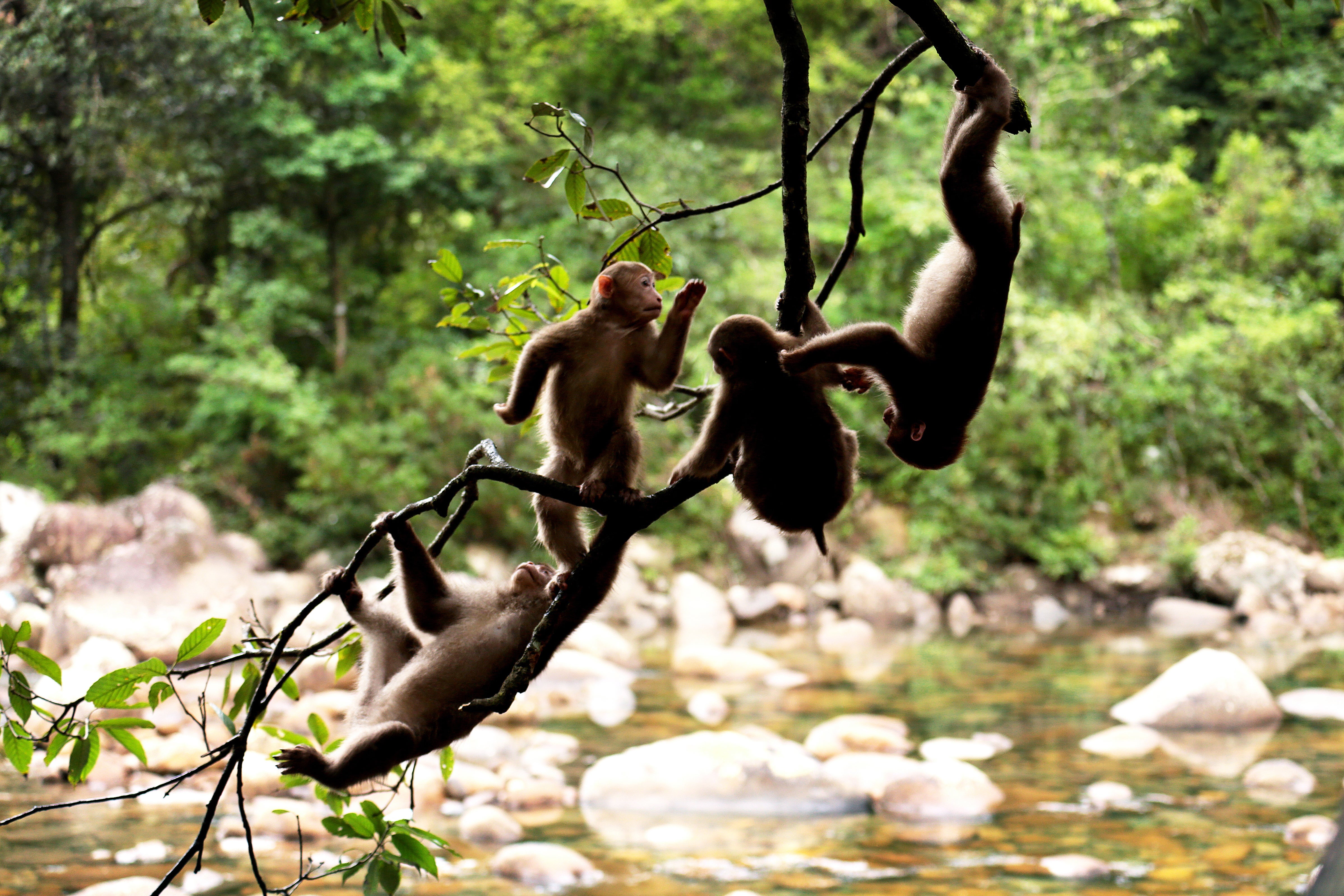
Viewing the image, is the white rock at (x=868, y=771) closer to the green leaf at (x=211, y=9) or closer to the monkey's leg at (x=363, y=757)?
the monkey's leg at (x=363, y=757)

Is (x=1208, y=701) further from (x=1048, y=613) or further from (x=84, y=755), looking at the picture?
(x=84, y=755)

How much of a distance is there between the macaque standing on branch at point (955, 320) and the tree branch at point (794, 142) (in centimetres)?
17

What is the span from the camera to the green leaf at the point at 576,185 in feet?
8.52

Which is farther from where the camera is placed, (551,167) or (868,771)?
(868,771)

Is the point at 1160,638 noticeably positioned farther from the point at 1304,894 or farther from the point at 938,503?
the point at 1304,894

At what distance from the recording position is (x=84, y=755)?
254 cm

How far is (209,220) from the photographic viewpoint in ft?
63.0

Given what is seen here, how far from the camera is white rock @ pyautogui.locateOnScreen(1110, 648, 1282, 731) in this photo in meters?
11.2

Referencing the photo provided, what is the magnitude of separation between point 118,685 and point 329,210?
Answer: 17.8 m

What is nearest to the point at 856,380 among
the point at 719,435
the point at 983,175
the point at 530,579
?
the point at 719,435

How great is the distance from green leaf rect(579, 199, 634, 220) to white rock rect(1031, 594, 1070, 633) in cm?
1566

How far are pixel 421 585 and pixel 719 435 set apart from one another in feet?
3.61

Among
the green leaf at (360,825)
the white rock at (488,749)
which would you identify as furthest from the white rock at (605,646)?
the green leaf at (360,825)

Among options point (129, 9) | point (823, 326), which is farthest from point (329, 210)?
point (823, 326)
